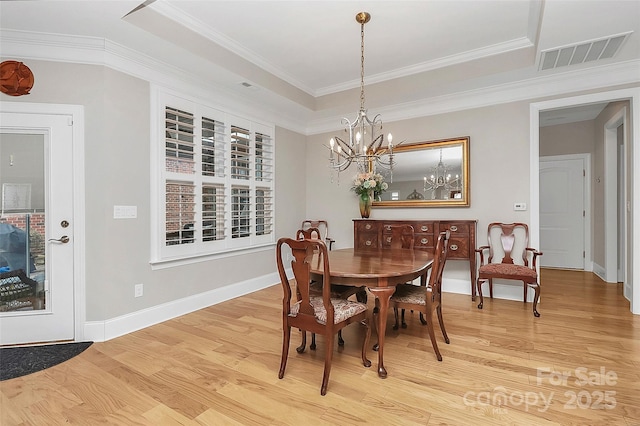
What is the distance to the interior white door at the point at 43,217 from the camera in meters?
2.72

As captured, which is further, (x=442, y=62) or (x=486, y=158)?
(x=486, y=158)

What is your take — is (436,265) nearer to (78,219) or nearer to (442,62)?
(442,62)

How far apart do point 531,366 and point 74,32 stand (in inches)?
179

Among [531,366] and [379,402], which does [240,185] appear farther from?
[531,366]

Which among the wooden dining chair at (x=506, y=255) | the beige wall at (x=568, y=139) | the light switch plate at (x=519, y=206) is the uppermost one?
the beige wall at (x=568, y=139)

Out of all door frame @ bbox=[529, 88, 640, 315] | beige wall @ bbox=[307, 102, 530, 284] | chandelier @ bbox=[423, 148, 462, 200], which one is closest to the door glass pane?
beige wall @ bbox=[307, 102, 530, 284]

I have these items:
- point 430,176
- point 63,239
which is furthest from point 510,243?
point 63,239

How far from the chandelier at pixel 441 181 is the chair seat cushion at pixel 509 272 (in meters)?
1.14

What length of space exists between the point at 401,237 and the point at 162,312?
2732 mm

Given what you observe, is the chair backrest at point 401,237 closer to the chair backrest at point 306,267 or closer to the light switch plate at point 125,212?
the chair backrest at point 306,267

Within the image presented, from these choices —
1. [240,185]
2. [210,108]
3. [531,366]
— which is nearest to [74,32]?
A: [210,108]

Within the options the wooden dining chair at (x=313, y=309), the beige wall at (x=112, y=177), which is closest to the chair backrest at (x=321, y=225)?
the beige wall at (x=112, y=177)

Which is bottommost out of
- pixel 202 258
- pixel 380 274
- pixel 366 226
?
pixel 202 258

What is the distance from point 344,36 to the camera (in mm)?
3236
